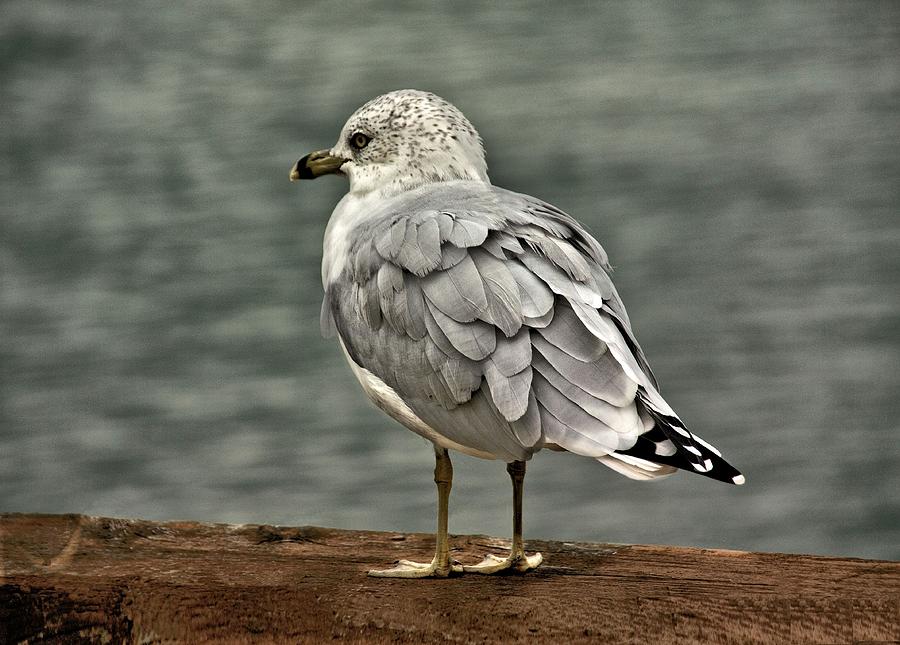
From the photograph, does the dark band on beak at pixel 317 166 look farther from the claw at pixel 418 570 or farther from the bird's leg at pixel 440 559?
the claw at pixel 418 570

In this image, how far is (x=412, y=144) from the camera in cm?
183

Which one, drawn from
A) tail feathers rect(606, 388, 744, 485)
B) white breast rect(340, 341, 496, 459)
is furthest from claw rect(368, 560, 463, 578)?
tail feathers rect(606, 388, 744, 485)

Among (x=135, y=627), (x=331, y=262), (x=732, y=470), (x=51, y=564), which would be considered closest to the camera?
(x=732, y=470)

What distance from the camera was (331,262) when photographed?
5.90 ft

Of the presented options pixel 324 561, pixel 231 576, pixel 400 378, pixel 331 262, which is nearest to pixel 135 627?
pixel 231 576

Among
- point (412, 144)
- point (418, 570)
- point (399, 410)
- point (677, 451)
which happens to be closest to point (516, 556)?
point (418, 570)

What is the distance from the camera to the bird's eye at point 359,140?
1.87m

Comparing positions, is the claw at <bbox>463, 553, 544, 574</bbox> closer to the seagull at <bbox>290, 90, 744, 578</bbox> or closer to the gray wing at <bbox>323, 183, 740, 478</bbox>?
the seagull at <bbox>290, 90, 744, 578</bbox>

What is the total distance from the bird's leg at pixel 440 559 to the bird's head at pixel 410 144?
368mm

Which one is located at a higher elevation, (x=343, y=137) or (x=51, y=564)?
(x=343, y=137)

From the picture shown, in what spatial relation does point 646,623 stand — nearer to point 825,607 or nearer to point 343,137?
point 825,607

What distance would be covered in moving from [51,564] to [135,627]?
169 millimetres

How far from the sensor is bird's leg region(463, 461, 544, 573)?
5.54 ft

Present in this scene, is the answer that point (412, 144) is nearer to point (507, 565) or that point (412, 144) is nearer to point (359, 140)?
point (359, 140)
